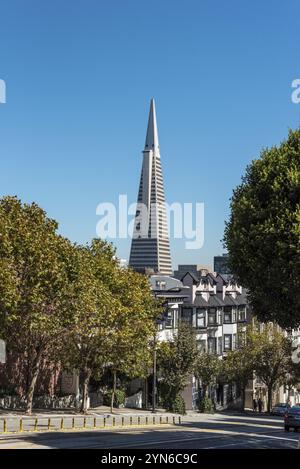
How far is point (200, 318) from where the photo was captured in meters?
77.7

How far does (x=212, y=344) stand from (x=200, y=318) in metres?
3.88

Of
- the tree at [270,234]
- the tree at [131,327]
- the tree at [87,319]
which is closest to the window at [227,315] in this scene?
the tree at [131,327]

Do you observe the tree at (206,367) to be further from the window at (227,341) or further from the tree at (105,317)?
the window at (227,341)

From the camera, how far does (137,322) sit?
176 feet

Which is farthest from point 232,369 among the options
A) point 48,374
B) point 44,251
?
point 44,251

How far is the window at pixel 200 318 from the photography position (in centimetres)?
7731

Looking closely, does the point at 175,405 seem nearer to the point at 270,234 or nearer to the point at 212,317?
the point at 212,317

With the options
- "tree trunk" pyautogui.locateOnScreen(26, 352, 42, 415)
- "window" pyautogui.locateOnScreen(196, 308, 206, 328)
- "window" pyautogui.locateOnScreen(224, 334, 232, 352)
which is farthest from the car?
"window" pyautogui.locateOnScreen(224, 334, 232, 352)

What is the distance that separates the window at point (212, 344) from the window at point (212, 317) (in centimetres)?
167

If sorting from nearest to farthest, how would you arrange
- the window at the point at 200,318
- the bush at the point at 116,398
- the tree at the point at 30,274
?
the tree at the point at 30,274, the bush at the point at 116,398, the window at the point at 200,318

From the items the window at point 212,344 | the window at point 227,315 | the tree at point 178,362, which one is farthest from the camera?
the window at point 227,315

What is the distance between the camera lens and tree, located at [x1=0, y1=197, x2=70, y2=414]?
146 feet

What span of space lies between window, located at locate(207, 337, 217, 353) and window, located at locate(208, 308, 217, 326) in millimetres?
1669
